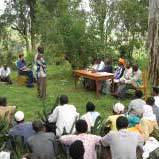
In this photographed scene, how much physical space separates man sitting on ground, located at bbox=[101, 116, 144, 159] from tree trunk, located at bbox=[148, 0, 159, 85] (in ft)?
29.8

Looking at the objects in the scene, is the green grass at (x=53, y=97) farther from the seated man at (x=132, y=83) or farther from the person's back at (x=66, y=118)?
the person's back at (x=66, y=118)

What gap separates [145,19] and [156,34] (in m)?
7.49

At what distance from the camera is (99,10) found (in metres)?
21.3

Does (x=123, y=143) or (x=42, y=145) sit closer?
(x=123, y=143)

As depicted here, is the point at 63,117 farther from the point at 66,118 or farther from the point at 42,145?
the point at 42,145

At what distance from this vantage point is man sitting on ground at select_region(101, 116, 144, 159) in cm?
741

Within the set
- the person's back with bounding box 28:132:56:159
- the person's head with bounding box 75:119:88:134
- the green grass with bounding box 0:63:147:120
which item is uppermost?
the person's head with bounding box 75:119:88:134

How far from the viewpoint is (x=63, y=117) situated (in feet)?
29.9

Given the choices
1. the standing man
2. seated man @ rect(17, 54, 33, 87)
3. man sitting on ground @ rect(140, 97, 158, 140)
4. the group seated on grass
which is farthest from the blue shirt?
seated man @ rect(17, 54, 33, 87)

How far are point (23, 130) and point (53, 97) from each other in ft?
22.5

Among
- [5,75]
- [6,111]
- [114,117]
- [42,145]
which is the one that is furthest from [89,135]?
[5,75]

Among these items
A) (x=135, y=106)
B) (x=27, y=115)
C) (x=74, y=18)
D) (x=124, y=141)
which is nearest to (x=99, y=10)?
(x=74, y=18)

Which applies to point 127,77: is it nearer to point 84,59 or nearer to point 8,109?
point 84,59

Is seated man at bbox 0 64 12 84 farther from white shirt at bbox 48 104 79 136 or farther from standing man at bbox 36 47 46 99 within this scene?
white shirt at bbox 48 104 79 136
